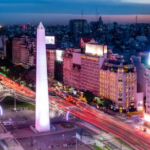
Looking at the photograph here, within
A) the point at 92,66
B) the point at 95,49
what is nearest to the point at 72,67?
the point at 92,66

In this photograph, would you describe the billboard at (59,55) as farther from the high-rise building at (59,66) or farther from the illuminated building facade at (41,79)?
the illuminated building facade at (41,79)

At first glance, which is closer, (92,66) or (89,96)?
(89,96)

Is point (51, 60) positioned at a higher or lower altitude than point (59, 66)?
higher

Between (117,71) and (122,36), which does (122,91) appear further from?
(122,36)

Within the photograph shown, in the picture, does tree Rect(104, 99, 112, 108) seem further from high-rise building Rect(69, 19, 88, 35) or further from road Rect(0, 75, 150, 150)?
high-rise building Rect(69, 19, 88, 35)

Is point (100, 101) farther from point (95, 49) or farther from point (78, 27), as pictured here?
point (78, 27)

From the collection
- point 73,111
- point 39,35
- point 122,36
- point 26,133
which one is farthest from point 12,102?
point 122,36

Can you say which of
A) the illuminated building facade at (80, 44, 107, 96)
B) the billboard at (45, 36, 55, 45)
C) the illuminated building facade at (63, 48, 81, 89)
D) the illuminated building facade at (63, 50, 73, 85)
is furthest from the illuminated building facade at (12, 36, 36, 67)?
the illuminated building facade at (80, 44, 107, 96)

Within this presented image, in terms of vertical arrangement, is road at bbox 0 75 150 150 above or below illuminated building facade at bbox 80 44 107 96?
below
